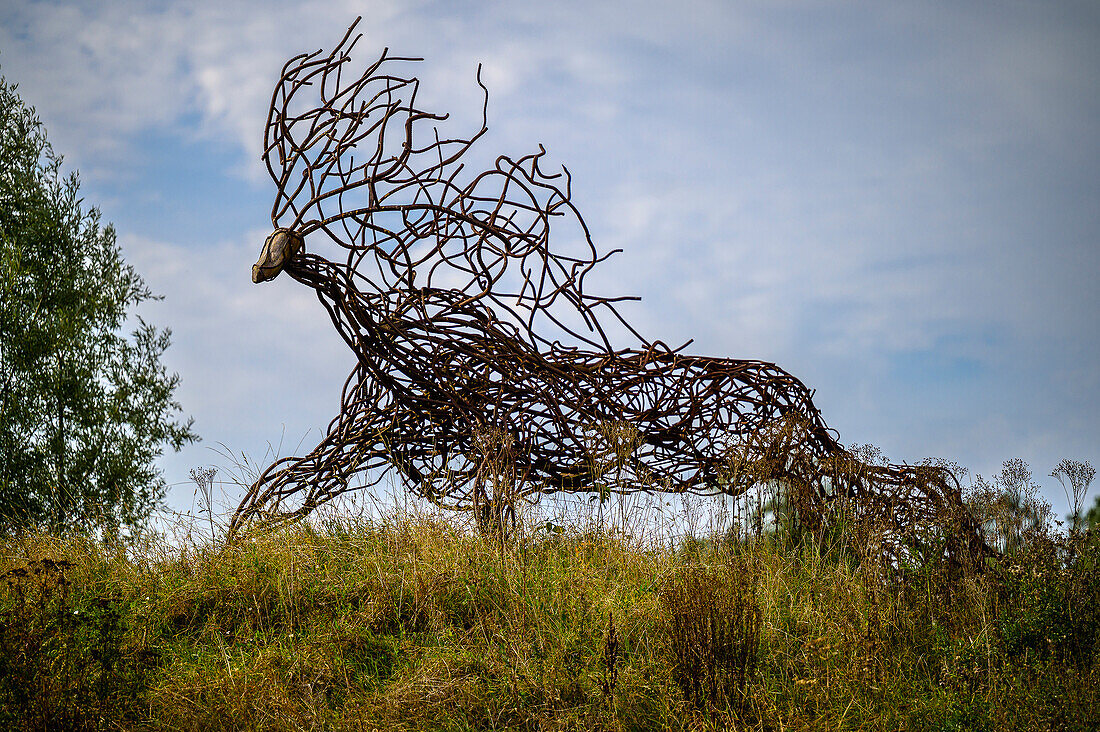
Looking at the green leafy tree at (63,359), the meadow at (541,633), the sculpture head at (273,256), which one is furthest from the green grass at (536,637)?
the green leafy tree at (63,359)

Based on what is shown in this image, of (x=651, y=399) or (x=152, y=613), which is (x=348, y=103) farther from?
(x=152, y=613)

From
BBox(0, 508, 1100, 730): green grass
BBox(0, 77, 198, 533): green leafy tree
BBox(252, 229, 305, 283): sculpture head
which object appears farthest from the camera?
BBox(0, 77, 198, 533): green leafy tree

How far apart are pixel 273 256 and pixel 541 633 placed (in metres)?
2.25

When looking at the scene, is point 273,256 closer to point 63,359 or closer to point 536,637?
point 536,637

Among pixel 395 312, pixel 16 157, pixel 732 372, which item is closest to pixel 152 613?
pixel 395 312

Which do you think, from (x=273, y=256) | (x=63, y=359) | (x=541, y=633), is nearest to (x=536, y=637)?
(x=541, y=633)

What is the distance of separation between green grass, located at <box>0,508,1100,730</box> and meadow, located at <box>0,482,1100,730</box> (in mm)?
13

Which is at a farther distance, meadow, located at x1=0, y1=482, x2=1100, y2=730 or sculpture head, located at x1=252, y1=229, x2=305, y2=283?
sculpture head, located at x1=252, y1=229, x2=305, y2=283

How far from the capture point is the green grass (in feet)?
12.3

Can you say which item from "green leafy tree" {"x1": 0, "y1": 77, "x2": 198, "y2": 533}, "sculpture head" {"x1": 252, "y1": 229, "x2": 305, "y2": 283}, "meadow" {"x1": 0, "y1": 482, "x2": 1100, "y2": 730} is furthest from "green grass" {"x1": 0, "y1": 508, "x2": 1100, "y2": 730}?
"green leafy tree" {"x1": 0, "y1": 77, "x2": 198, "y2": 533}

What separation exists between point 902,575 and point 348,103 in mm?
4022

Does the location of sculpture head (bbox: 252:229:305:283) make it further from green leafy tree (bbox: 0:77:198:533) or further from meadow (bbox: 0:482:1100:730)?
green leafy tree (bbox: 0:77:198:533)

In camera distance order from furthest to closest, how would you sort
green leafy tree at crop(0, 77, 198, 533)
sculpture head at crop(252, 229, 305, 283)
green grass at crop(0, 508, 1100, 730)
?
1. green leafy tree at crop(0, 77, 198, 533)
2. sculpture head at crop(252, 229, 305, 283)
3. green grass at crop(0, 508, 1100, 730)

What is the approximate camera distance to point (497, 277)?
499cm
